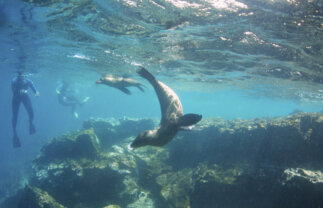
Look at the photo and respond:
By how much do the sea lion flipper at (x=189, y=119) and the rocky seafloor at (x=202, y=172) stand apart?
5.44 meters

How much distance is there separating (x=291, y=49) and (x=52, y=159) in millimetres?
17035

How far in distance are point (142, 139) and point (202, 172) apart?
239 inches

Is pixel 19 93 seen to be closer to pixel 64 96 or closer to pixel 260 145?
pixel 64 96

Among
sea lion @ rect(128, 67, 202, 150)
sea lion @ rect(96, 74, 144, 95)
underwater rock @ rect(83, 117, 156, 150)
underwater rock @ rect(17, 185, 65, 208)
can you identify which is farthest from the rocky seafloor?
sea lion @ rect(128, 67, 202, 150)

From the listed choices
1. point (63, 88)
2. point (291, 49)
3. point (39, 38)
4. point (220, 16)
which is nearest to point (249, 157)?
point (291, 49)

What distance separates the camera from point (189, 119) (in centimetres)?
344

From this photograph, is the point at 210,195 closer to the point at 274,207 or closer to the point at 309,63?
the point at 274,207

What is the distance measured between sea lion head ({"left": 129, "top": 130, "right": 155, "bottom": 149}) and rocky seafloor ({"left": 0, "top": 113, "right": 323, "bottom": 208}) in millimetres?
5096

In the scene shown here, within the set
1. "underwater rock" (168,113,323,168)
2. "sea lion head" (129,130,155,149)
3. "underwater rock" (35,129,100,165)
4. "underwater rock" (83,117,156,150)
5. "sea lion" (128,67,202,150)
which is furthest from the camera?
"underwater rock" (83,117,156,150)

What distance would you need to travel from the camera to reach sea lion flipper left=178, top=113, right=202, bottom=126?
3369 millimetres

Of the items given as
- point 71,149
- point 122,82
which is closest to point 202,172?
point 122,82

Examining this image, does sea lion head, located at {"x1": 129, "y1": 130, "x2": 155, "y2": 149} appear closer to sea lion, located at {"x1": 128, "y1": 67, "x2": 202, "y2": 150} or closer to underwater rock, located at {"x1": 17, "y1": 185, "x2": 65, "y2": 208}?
sea lion, located at {"x1": 128, "y1": 67, "x2": 202, "y2": 150}

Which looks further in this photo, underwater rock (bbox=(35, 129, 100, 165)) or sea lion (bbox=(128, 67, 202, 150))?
underwater rock (bbox=(35, 129, 100, 165))

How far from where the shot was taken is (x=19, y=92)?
14.6 metres
